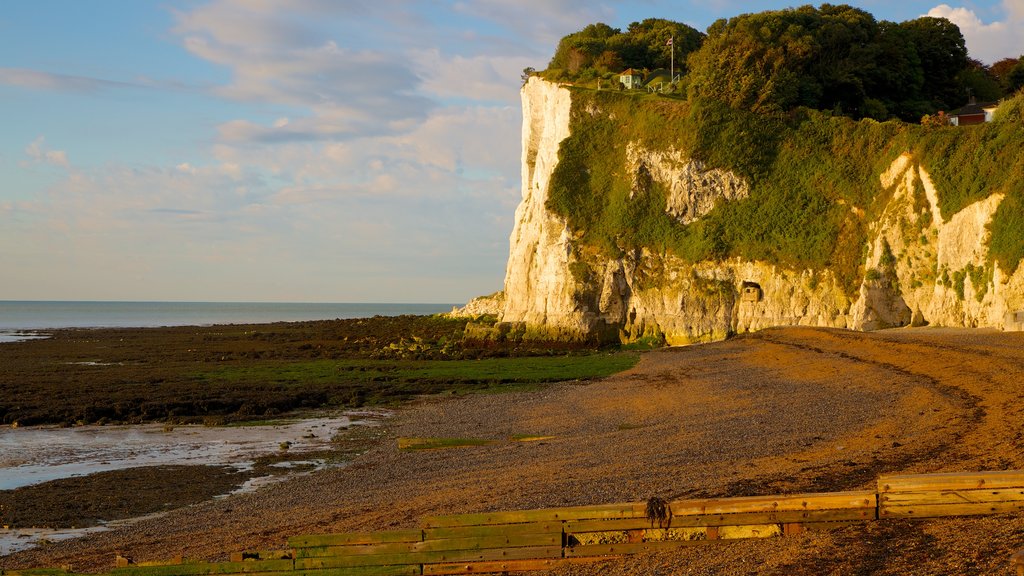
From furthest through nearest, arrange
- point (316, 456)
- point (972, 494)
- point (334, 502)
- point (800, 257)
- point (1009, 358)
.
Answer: point (800, 257), point (1009, 358), point (316, 456), point (334, 502), point (972, 494)

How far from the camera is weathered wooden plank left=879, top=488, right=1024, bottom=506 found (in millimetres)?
8250

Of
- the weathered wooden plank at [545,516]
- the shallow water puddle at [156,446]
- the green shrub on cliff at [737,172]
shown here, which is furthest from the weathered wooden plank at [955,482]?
the green shrub on cliff at [737,172]

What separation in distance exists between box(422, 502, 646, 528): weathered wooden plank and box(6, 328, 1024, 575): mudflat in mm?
514

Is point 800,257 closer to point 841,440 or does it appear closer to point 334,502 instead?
Result: point 841,440

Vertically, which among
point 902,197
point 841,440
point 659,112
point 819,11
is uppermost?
point 819,11

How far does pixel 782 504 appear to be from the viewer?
27.9ft

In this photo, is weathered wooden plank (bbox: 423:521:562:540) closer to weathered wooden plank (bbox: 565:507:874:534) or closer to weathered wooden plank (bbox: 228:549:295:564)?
weathered wooden plank (bbox: 565:507:874:534)

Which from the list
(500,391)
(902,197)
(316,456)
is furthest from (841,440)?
(902,197)

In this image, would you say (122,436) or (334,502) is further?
(122,436)

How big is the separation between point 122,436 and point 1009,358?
23.8 meters

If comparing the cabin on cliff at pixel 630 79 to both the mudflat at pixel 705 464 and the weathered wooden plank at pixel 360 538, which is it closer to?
the mudflat at pixel 705 464

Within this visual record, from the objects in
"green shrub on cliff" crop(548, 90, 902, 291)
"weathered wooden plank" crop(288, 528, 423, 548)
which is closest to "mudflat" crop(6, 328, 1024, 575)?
"weathered wooden plank" crop(288, 528, 423, 548)

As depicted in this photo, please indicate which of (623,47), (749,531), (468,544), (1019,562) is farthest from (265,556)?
(623,47)

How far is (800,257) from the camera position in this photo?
4912 centimetres
